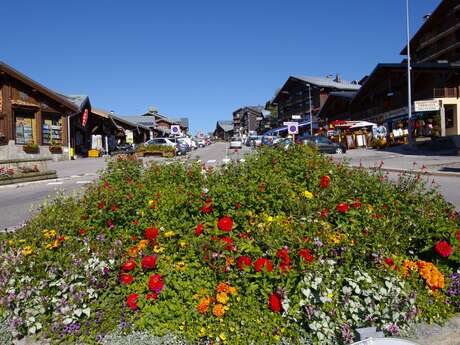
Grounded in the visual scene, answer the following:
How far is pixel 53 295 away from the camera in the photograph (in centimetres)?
310

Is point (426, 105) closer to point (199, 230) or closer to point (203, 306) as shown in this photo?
point (199, 230)

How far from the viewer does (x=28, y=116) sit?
102 ft

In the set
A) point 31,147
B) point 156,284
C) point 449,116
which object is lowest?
point 156,284

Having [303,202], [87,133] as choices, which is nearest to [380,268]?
[303,202]

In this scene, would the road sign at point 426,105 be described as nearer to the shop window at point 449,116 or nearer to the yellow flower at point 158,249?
the shop window at point 449,116

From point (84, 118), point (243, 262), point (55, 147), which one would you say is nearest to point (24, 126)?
point (55, 147)

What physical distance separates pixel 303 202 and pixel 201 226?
127 cm

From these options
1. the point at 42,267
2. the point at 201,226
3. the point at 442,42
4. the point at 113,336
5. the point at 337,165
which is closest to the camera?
the point at 113,336

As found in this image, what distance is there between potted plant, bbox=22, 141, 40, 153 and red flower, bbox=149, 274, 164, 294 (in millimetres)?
30667

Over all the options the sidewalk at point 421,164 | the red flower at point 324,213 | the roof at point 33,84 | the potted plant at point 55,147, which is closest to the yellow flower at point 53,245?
the red flower at point 324,213

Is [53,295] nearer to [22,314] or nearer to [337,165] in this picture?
[22,314]

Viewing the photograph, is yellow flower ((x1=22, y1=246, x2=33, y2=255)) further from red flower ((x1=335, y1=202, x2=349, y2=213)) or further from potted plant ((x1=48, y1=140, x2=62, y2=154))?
potted plant ((x1=48, y1=140, x2=62, y2=154))

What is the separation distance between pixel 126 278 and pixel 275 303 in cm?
122

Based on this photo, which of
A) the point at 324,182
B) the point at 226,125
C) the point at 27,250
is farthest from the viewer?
the point at 226,125
